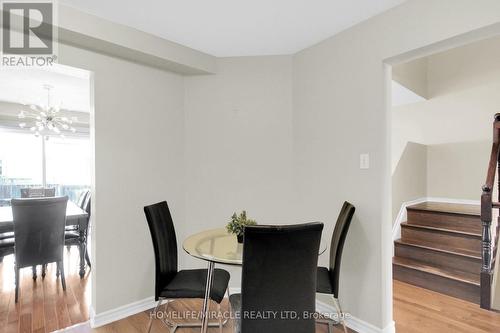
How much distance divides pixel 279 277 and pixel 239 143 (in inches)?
64.7

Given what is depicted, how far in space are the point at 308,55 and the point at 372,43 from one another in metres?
0.64

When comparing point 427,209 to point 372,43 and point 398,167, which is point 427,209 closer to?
point 398,167

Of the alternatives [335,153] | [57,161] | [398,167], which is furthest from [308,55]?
[57,161]

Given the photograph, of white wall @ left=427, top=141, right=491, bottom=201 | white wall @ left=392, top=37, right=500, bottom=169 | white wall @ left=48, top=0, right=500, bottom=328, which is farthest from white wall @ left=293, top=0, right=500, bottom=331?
white wall @ left=427, top=141, right=491, bottom=201

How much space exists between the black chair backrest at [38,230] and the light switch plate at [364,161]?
294 cm

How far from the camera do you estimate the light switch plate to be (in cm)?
Answer: 210

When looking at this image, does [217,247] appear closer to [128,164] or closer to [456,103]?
[128,164]

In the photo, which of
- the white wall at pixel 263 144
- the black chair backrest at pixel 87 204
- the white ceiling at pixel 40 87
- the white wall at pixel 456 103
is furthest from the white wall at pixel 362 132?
the black chair backrest at pixel 87 204

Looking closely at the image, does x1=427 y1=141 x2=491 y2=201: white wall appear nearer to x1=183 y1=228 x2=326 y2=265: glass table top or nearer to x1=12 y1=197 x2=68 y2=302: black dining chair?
x1=183 y1=228 x2=326 y2=265: glass table top

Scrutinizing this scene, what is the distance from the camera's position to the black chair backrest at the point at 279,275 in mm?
1307

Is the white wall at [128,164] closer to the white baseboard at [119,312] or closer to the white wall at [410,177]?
the white baseboard at [119,312]

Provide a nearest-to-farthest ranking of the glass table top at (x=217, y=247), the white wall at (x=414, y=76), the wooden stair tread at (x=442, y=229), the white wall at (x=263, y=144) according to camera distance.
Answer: the glass table top at (x=217, y=247) → the white wall at (x=263, y=144) → the wooden stair tread at (x=442, y=229) → the white wall at (x=414, y=76)

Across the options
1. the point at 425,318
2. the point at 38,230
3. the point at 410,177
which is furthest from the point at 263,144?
the point at 410,177

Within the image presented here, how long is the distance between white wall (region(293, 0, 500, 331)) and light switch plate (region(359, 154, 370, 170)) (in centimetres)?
3
